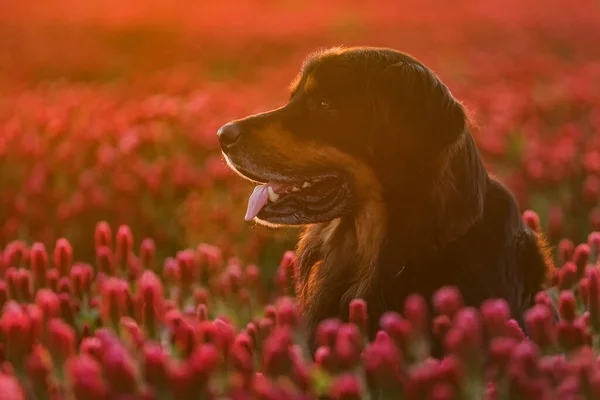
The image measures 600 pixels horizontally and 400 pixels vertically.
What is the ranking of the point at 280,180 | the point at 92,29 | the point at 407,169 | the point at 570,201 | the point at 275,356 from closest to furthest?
the point at 275,356 → the point at 407,169 → the point at 280,180 → the point at 570,201 → the point at 92,29

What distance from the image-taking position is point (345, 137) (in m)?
3.46

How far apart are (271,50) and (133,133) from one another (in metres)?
9.88

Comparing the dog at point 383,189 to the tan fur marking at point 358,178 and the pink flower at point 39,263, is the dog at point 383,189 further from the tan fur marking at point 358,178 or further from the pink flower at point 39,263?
the pink flower at point 39,263

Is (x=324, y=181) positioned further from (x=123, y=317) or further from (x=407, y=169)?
(x=123, y=317)

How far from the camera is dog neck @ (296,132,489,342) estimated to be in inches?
127

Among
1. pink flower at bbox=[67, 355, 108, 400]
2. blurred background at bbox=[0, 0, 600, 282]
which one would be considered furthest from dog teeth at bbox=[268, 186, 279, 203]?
pink flower at bbox=[67, 355, 108, 400]

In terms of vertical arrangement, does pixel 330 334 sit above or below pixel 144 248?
above

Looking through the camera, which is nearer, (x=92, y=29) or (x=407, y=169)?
(x=407, y=169)

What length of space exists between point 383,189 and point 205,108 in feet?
20.5

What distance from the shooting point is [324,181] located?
11.6ft

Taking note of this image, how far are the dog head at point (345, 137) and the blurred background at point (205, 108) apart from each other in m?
0.36

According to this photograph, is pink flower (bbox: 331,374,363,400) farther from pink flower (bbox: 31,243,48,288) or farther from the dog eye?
pink flower (bbox: 31,243,48,288)

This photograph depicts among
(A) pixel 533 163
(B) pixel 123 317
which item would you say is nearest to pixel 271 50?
(A) pixel 533 163

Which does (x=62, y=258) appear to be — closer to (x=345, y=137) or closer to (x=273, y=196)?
(x=273, y=196)
